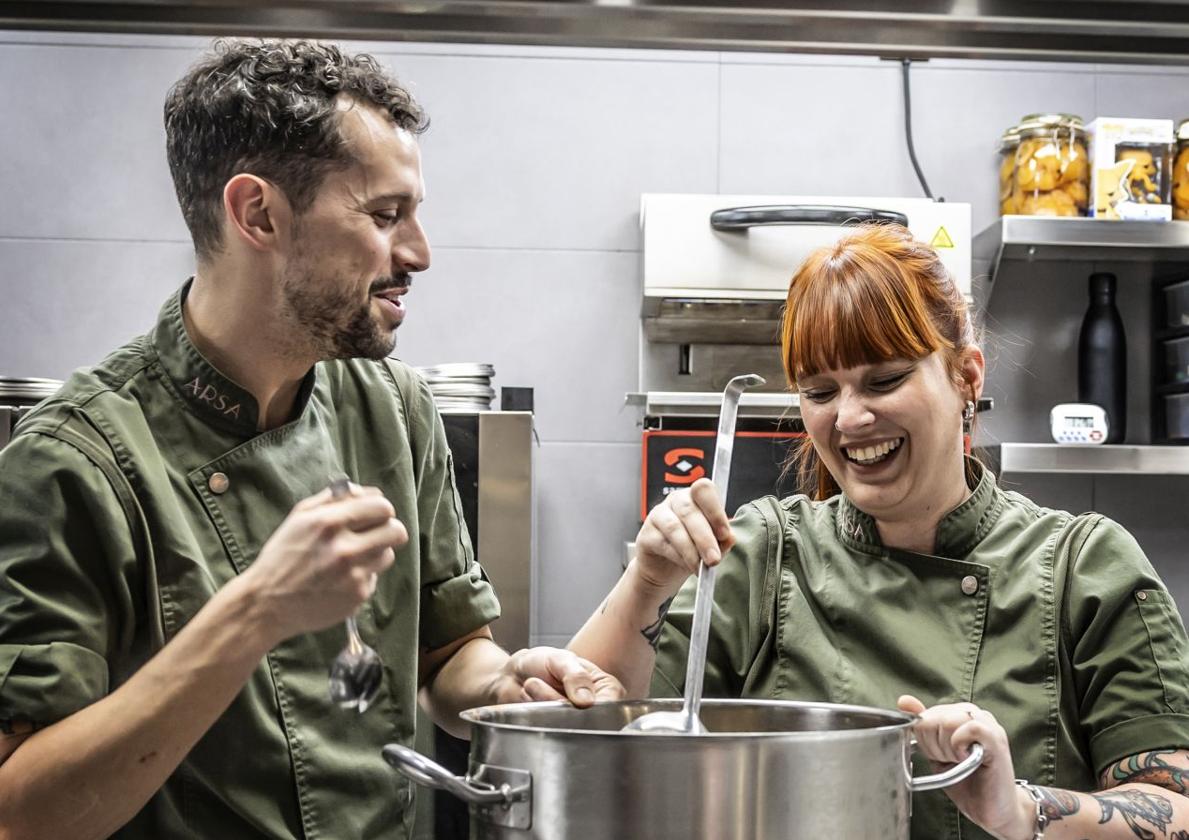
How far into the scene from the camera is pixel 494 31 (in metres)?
0.70

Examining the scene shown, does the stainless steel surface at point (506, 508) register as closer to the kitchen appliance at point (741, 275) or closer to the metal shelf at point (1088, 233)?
the kitchen appliance at point (741, 275)

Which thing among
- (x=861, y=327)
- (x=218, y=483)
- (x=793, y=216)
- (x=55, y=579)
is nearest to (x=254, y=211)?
(x=218, y=483)

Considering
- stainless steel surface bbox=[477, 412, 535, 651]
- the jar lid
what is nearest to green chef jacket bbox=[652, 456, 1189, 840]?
stainless steel surface bbox=[477, 412, 535, 651]

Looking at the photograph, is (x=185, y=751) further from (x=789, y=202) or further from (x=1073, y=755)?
(x=789, y=202)

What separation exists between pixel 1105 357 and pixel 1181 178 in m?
0.44

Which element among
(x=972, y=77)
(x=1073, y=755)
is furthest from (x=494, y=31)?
(x=972, y=77)

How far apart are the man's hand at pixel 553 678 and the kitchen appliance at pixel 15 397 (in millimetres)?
1583

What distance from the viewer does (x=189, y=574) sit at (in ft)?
3.31

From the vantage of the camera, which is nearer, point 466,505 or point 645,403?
point 466,505

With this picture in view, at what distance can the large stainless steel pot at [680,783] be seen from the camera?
27.5 inches

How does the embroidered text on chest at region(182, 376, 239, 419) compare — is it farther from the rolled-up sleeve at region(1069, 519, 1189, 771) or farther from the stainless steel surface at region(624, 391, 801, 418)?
the stainless steel surface at region(624, 391, 801, 418)

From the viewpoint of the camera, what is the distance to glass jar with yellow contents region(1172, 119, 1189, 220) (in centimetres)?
279

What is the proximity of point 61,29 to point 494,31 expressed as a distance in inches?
9.5

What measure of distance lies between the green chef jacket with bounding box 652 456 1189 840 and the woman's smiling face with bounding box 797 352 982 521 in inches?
1.9
